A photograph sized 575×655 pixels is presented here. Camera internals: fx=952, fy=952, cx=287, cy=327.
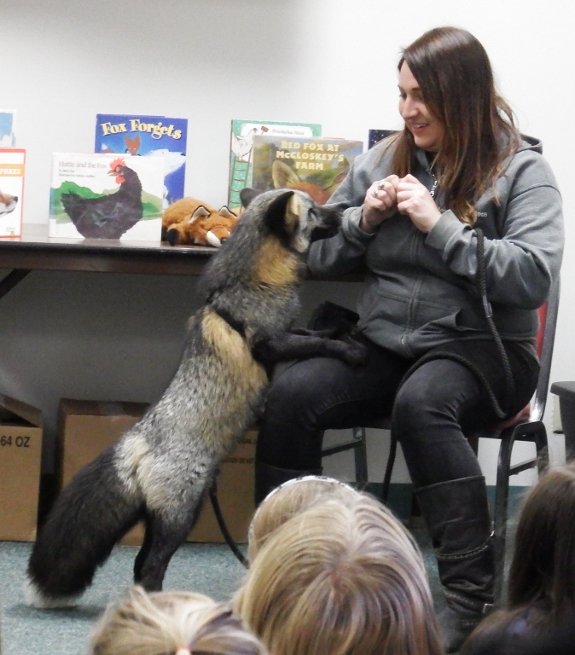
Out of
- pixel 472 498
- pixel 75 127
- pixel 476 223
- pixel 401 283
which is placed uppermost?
pixel 75 127

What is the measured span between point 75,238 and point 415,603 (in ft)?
5.64

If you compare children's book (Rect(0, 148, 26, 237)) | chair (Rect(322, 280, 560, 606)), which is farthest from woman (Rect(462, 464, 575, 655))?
children's book (Rect(0, 148, 26, 237))

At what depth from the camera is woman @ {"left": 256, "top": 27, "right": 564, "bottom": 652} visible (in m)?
1.96

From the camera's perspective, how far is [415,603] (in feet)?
3.29

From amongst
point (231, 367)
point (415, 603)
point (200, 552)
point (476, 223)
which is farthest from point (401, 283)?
point (415, 603)

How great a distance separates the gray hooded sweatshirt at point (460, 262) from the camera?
2006 mm

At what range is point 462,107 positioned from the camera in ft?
6.97

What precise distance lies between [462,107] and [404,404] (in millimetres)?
684

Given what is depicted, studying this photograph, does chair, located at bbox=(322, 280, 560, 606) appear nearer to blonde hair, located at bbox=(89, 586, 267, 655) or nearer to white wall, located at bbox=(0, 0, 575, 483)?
white wall, located at bbox=(0, 0, 575, 483)

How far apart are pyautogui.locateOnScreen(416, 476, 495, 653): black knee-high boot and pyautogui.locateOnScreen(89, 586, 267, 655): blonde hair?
1148 mm

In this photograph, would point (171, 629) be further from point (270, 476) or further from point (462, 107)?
point (462, 107)

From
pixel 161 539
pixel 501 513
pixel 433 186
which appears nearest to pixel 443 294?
pixel 433 186

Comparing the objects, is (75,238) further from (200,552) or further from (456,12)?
(456,12)

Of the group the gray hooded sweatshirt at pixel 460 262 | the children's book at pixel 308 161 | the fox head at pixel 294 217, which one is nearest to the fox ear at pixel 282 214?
the fox head at pixel 294 217
